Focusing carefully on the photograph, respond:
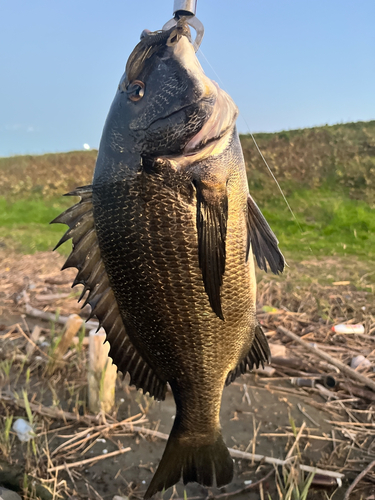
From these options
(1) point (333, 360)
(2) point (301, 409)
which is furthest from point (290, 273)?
(2) point (301, 409)

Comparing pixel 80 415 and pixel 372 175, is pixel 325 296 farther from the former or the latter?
pixel 372 175

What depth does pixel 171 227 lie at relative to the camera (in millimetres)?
1257

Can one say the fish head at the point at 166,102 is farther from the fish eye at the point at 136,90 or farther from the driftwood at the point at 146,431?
the driftwood at the point at 146,431

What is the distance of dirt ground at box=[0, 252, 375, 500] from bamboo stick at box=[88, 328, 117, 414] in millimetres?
122

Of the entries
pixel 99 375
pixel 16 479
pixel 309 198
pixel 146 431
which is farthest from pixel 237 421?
pixel 309 198

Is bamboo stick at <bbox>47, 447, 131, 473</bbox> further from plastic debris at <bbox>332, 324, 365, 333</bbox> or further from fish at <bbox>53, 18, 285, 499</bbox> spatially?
plastic debris at <bbox>332, 324, 365, 333</bbox>

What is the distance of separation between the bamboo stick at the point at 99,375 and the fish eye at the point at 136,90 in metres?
1.95

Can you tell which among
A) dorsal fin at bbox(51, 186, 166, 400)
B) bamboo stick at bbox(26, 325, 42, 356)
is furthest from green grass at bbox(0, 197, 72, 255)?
dorsal fin at bbox(51, 186, 166, 400)

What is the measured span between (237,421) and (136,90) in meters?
2.59

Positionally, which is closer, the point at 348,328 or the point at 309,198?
the point at 348,328

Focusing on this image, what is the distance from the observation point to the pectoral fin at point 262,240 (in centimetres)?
139

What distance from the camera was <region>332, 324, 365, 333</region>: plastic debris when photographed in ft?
12.9

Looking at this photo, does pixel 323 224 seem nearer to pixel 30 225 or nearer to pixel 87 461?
pixel 87 461

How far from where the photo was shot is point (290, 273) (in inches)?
242
